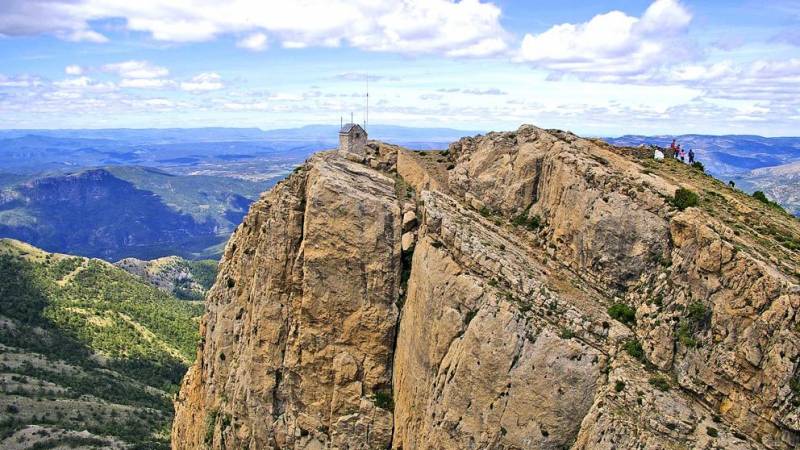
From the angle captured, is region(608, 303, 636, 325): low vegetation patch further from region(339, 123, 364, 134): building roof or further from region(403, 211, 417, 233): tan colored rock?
region(339, 123, 364, 134): building roof

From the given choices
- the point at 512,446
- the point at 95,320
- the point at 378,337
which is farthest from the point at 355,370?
the point at 95,320

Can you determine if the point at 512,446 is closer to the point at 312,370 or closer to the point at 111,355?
the point at 312,370

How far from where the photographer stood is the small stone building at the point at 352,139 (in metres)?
64.7

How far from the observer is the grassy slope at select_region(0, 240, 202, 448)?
120125mm

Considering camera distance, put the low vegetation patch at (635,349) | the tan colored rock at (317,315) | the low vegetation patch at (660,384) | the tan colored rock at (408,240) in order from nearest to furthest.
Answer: the low vegetation patch at (660,384)
the low vegetation patch at (635,349)
the tan colored rock at (408,240)
the tan colored rock at (317,315)

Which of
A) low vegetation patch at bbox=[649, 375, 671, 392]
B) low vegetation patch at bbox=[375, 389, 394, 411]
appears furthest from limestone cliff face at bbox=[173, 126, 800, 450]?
low vegetation patch at bbox=[649, 375, 671, 392]

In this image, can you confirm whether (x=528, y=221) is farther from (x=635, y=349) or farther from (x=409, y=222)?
(x=635, y=349)

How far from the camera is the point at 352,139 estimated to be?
65062 mm

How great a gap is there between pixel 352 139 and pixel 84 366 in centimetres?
12213

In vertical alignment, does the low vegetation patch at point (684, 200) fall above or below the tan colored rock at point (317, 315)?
above

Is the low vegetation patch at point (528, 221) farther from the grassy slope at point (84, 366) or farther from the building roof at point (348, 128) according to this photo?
the grassy slope at point (84, 366)

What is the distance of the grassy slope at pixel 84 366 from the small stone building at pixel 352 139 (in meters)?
72.4

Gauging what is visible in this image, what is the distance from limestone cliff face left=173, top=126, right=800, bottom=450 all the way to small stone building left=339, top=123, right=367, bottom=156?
1.31 meters

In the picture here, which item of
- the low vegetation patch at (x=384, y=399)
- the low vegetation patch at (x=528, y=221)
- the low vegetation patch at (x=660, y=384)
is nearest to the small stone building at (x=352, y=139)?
the low vegetation patch at (x=528, y=221)
